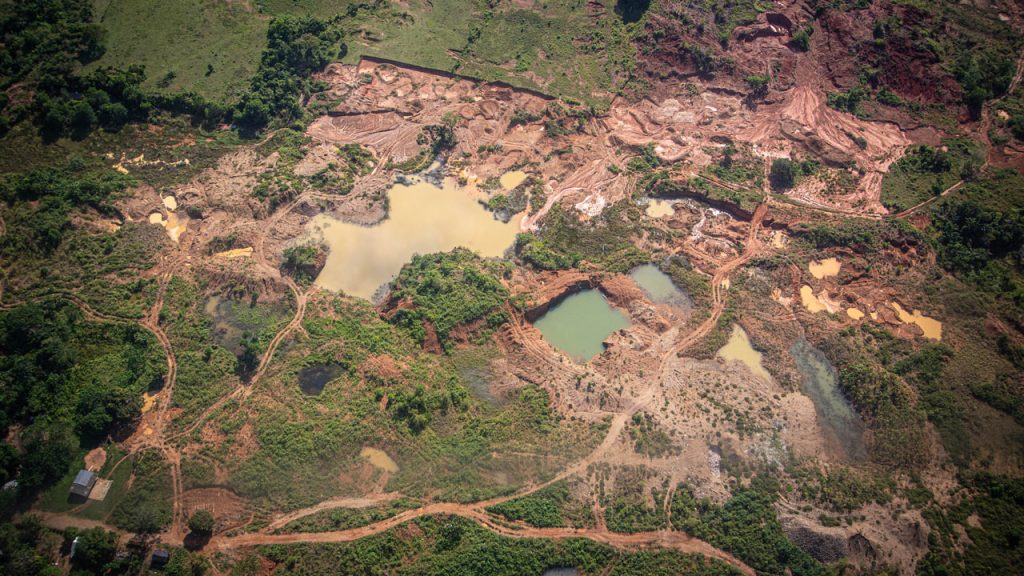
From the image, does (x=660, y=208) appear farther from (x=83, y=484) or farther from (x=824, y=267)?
(x=83, y=484)

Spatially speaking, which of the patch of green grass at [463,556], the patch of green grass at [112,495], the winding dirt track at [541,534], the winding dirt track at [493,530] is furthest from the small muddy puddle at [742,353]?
the patch of green grass at [112,495]

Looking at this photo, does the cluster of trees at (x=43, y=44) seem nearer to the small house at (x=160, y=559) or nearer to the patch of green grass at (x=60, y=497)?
the patch of green grass at (x=60, y=497)

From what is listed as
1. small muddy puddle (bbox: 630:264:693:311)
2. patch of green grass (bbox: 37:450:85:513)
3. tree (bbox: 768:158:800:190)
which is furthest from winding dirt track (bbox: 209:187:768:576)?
tree (bbox: 768:158:800:190)

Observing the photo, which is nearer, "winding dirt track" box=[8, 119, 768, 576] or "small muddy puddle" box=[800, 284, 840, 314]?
"winding dirt track" box=[8, 119, 768, 576]

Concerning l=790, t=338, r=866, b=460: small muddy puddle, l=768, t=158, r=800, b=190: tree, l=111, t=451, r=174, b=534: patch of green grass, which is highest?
l=768, t=158, r=800, b=190: tree

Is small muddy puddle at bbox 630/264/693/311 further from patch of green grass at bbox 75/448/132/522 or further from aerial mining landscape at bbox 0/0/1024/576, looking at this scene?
patch of green grass at bbox 75/448/132/522

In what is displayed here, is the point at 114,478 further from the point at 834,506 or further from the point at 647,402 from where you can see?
the point at 834,506
